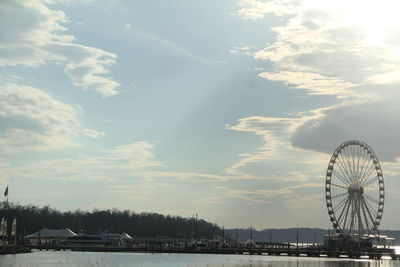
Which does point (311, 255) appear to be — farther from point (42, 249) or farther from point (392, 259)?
point (42, 249)

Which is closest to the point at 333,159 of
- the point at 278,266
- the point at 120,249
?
the point at 278,266

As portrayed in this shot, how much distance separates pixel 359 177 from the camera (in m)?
149

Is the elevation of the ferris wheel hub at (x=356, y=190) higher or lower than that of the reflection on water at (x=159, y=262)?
higher

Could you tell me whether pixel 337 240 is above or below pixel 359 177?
below

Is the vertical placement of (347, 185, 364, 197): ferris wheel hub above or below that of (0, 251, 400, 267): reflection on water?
above

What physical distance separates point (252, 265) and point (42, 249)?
86.8 meters

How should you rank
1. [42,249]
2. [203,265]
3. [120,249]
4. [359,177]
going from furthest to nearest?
[42,249] < [120,249] < [359,177] < [203,265]

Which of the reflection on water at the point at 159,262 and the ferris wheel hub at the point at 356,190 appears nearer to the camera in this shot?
the reflection on water at the point at 159,262

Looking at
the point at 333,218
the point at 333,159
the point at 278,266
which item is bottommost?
the point at 278,266

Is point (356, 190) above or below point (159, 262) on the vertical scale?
above

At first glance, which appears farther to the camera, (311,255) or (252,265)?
(311,255)

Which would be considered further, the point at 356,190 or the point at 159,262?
the point at 356,190

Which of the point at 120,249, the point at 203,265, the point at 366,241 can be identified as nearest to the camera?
the point at 203,265

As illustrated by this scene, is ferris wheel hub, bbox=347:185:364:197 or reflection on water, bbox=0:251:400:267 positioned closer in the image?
reflection on water, bbox=0:251:400:267
